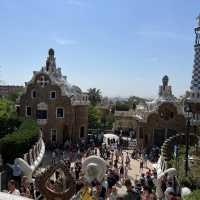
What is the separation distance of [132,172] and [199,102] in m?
15.7

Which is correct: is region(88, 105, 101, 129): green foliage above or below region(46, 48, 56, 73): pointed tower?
below

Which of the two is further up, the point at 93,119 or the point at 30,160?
the point at 93,119

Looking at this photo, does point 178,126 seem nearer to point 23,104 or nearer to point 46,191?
point 23,104

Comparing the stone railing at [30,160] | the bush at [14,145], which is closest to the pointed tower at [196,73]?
the stone railing at [30,160]

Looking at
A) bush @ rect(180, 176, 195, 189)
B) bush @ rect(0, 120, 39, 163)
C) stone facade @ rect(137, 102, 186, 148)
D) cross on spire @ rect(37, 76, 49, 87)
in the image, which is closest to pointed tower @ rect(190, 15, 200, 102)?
stone facade @ rect(137, 102, 186, 148)

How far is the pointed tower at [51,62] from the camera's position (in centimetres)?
4675

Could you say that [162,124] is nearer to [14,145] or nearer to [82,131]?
[82,131]

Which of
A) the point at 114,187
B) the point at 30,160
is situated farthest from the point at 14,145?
the point at 114,187

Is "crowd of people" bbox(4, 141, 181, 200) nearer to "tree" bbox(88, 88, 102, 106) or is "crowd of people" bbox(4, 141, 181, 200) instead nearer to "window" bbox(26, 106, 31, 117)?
"window" bbox(26, 106, 31, 117)

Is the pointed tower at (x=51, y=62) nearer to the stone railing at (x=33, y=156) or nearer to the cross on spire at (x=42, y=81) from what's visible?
the cross on spire at (x=42, y=81)

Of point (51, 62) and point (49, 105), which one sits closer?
point (49, 105)

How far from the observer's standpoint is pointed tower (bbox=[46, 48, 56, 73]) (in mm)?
46750

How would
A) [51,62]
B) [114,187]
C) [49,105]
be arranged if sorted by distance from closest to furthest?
[114,187], [49,105], [51,62]

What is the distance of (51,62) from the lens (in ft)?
155
